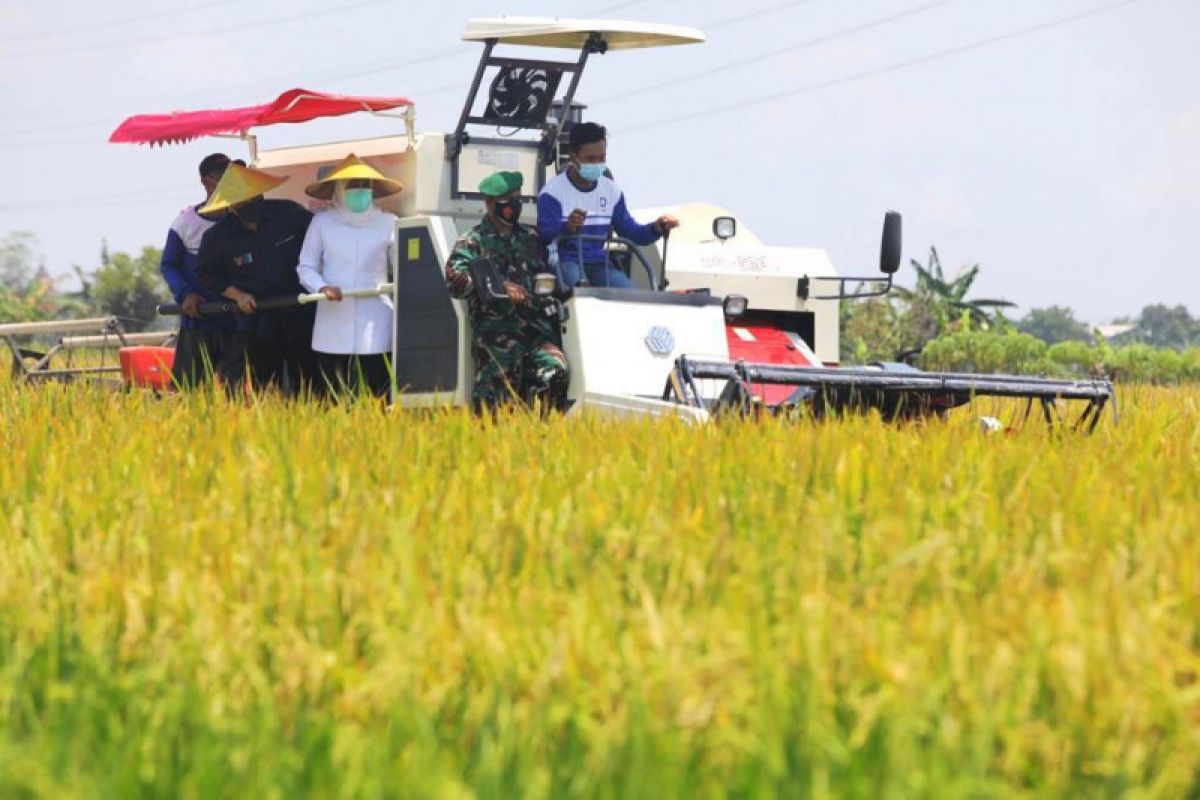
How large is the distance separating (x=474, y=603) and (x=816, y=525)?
4.07 ft

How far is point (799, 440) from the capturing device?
7738 millimetres

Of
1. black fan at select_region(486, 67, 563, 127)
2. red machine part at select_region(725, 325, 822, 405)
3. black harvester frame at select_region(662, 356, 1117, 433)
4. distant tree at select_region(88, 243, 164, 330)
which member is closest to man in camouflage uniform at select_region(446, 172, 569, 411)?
black harvester frame at select_region(662, 356, 1117, 433)

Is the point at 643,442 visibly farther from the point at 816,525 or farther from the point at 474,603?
the point at 474,603

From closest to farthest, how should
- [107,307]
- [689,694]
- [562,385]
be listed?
[689,694]
[562,385]
[107,307]

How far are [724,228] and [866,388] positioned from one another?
270cm

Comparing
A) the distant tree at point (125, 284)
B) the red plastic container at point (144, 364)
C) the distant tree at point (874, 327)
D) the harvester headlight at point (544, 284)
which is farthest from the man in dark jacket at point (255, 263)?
the distant tree at point (125, 284)

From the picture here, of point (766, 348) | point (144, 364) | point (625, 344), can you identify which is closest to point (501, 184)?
point (625, 344)

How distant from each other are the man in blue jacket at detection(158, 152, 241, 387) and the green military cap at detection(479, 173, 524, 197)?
8.53 feet

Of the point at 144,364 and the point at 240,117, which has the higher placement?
the point at 240,117

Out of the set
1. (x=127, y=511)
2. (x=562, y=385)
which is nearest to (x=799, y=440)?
(x=127, y=511)

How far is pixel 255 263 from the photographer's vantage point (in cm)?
1277

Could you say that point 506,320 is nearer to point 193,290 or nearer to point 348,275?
point 348,275

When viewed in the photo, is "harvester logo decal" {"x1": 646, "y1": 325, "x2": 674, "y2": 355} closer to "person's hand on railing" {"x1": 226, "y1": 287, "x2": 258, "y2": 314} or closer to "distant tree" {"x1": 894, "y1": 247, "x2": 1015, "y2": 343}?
"person's hand on railing" {"x1": 226, "y1": 287, "x2": 258, "y2": 314}

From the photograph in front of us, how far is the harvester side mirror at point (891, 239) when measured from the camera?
1161cm
